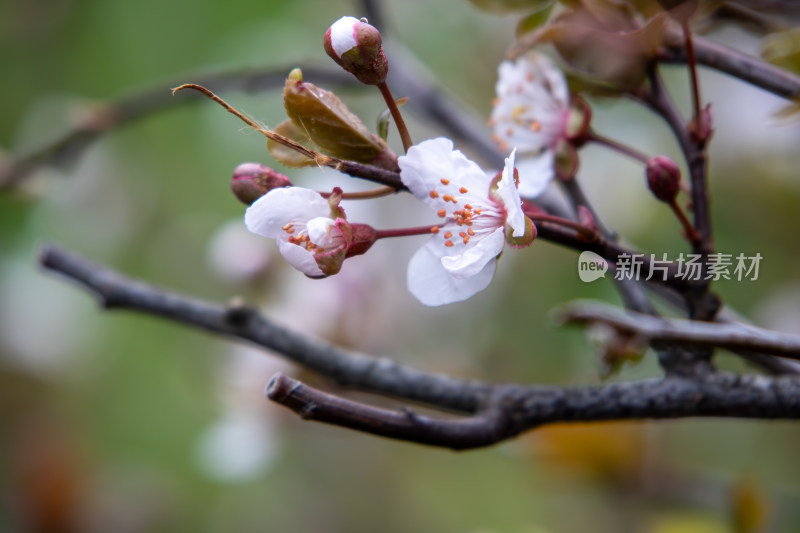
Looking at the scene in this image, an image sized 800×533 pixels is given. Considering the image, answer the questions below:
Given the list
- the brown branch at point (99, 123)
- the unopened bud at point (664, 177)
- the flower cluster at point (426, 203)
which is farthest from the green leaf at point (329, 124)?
the brown branch at point (99, 123)

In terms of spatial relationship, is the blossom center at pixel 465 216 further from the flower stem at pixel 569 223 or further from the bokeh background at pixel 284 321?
the bokeh background at pixel 284 321

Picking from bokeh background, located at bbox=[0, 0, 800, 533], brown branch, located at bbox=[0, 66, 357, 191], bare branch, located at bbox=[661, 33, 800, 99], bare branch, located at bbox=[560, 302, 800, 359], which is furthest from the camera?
bokeh background, located at bbox=[0, 0, 800, 533]

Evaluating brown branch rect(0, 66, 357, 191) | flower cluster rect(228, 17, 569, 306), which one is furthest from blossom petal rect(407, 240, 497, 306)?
brown branch rect(0, 66, 357, 191)

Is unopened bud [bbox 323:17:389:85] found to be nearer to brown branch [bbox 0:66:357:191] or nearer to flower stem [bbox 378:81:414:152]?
flower stem [bbox 378:81:414:152]

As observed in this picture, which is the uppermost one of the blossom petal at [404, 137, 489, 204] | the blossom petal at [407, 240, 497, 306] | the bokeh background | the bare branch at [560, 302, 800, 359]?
the blossom petal at [404, 137, 489, 204]

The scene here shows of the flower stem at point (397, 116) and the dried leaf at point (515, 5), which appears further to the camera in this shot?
the dried leaf at point (515, 5)

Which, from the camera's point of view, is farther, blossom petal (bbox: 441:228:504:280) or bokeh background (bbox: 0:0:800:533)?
bokeh background (bbox: 0:0:800:533)

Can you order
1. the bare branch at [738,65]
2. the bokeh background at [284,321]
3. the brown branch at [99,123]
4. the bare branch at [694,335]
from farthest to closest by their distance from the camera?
the bokeh background at [284,321], the brown branch at [99,123], the bare branch at [738,65], the bare branch at [694,335]

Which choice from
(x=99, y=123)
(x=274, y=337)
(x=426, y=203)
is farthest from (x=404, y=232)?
(x=99, y=123)
